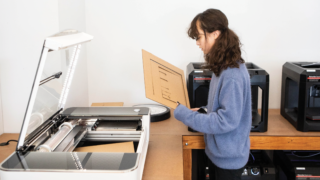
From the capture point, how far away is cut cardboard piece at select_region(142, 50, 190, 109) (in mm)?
1157

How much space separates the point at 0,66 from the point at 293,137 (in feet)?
5.11

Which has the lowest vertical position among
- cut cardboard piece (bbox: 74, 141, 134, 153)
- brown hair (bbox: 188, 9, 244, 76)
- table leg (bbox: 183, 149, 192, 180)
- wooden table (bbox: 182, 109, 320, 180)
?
table leg (bbox: 183, 149, 192, 180)

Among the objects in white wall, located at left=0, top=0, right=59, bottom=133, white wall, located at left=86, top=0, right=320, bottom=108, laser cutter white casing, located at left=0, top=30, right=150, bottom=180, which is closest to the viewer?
laser cutter white casing, located at left=0, top=30, right=150, bottom=180

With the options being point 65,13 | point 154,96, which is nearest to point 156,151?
point 154,96

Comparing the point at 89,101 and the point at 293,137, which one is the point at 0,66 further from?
the point at 293,137

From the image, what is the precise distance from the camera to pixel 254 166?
5.74 feet

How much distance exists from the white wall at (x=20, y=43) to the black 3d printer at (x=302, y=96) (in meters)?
1.29

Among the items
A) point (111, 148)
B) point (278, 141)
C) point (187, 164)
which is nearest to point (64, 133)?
point (111, 148)

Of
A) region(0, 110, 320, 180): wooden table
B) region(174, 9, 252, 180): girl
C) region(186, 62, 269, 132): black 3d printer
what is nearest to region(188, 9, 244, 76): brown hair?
region(174, 9, 252, 180): girl

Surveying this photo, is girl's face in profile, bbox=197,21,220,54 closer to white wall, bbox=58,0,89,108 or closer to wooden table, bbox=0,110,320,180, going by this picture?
wooden table, bbox=0,110,320,180

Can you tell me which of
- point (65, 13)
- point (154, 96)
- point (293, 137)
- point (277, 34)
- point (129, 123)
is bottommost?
point (293, 137)

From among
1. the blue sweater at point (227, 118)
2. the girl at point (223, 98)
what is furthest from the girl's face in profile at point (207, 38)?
the blue sweater at point (227, 118)

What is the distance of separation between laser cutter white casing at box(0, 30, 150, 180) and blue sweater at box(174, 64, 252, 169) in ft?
0.79

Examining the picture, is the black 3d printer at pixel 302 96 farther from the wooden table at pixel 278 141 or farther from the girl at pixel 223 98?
the girl at pixel 223 98
